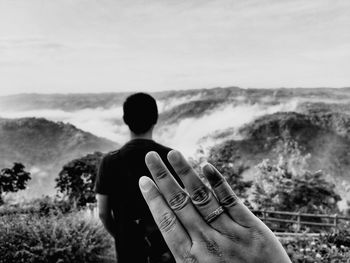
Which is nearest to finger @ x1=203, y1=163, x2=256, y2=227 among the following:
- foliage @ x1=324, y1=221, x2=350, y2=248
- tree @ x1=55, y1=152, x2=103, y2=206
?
foliage @ x1=324, y1=221, x2=350, y2=248

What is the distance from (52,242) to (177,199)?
211 inches

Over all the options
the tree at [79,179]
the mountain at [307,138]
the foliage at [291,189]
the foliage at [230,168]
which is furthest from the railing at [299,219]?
the tree at [79,179]

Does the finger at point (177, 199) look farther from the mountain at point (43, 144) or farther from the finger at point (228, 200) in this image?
Answer: the mountain at point (43, 144)

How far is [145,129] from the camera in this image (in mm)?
2826

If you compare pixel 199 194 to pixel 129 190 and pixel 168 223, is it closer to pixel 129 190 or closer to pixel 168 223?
pixel 168 223

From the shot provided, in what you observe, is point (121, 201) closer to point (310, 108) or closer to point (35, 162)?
point (310, 108)

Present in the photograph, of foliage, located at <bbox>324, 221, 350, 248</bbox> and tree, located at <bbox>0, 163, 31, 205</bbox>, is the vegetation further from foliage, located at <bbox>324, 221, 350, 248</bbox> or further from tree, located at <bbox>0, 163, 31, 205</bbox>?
foliage, located at <bbox>324, 221, 350, 248</bbox>

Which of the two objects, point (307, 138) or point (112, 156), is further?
point (307, 138)

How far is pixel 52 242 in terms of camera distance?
246 inches

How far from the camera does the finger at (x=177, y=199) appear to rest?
4.12 feet

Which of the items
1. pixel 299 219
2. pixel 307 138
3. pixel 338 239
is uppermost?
pixel 307 138

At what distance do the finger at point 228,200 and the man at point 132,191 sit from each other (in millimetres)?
1375

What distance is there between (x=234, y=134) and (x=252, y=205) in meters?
3.39

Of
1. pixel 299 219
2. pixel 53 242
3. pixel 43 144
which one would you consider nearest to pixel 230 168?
pixel 299 219
